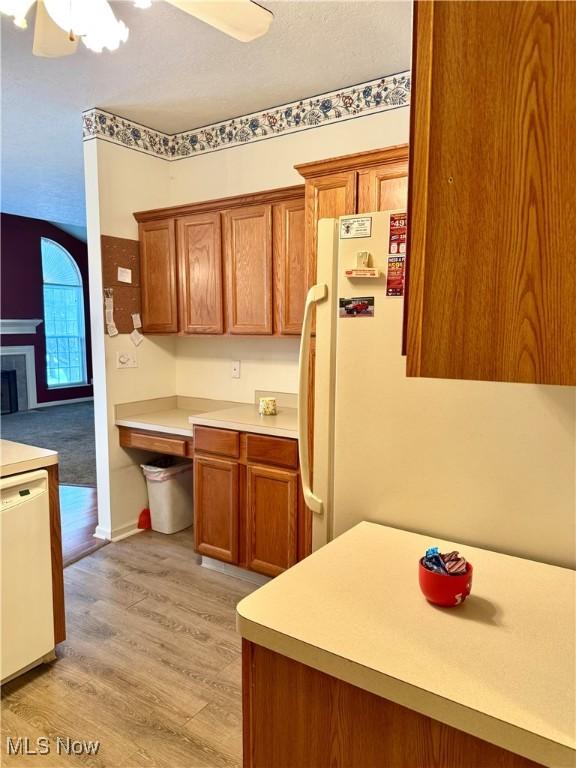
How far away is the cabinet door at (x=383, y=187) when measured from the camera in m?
2.31

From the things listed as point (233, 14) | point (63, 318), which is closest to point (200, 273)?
point (233, 14)

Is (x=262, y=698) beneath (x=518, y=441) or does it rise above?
beneath

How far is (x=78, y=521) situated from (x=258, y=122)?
309 cm

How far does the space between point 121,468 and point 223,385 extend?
912 mm

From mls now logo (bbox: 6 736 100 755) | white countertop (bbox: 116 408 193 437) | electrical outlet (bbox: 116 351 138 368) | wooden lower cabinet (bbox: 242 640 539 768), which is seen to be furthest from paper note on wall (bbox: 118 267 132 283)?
wooden lower cabinet (bbox: 242 640 539 768)

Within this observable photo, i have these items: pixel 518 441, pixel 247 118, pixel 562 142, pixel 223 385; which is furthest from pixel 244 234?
pixel 562 142

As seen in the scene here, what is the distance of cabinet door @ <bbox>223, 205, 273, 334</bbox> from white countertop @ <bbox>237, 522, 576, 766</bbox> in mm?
2025

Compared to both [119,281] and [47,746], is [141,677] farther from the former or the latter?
[119,281]

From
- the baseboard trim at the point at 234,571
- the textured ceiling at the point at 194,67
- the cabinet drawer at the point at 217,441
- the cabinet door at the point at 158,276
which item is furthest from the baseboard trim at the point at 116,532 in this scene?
the textured ceiling at the point at 194,67

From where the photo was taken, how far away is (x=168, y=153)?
142 inches

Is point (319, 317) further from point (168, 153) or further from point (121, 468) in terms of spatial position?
point (168, 153)

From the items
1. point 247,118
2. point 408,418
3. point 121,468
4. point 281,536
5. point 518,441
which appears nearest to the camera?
point 518,441

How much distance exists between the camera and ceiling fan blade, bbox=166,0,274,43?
1544 millimetres

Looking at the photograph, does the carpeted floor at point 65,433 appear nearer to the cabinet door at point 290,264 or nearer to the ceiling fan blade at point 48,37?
the cabinet door at point 290,264
